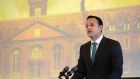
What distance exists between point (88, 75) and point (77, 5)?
89.6 inches

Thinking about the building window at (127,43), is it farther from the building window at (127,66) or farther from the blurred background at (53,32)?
the building window at (127,66)

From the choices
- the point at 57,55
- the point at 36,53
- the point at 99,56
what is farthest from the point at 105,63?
the point at 36,53

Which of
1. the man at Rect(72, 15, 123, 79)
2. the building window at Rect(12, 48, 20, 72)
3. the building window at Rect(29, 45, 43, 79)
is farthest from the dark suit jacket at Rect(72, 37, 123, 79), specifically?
the building window at Rect(12, 48, 20, 72)

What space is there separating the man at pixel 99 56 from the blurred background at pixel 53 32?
184 centimetres

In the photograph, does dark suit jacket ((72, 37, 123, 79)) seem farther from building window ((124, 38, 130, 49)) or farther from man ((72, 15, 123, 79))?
building window ((124, 38, 130, 49))

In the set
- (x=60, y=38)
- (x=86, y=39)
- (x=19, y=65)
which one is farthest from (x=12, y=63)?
(x=86, y=39)

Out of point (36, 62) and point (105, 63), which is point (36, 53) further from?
point (105, 63)

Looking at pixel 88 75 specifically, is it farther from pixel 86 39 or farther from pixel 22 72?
pixel 22 72

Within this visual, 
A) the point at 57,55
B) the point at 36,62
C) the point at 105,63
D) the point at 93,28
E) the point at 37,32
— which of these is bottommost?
the point at 36,62

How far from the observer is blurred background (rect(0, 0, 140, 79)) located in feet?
15.1

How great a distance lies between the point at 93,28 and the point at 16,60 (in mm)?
2752

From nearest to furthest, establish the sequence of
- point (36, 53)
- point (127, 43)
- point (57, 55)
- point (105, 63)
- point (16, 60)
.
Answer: point (105, 63)
point (127, 43)
point (57, 55)
point (36, 53)
point (16, 60)

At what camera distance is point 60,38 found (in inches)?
197

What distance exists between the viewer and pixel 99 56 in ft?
9.04
